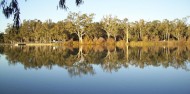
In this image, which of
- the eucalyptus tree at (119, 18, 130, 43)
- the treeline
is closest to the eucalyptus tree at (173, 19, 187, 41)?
the treeline

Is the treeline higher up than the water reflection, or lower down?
higher up

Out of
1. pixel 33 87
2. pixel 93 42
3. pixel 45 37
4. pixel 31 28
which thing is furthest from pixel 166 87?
pixel 31 28

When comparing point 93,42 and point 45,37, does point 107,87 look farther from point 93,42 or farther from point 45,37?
point 45,37

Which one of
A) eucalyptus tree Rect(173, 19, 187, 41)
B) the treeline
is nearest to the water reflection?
the treeline

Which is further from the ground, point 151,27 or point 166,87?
point 151,27

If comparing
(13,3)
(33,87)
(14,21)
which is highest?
(13,3)

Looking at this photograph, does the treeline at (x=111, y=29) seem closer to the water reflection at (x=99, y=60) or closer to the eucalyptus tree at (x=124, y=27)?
the eucalyptus tree at (x=124, y=27)

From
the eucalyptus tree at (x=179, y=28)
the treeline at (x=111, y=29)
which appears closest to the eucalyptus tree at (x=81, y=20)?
the treeline at (x=111, y=29)

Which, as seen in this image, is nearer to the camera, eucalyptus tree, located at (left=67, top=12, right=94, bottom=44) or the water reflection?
the water reflection

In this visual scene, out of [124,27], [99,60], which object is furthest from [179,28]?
[99,60]

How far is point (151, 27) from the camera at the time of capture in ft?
228

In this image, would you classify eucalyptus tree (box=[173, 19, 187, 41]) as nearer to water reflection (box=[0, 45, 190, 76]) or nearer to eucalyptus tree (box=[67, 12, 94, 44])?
eucalyptus tree (box=[67, 12, 94, 44])

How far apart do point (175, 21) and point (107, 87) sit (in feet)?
211

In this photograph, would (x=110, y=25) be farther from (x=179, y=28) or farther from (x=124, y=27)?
(x=179, y=28)
